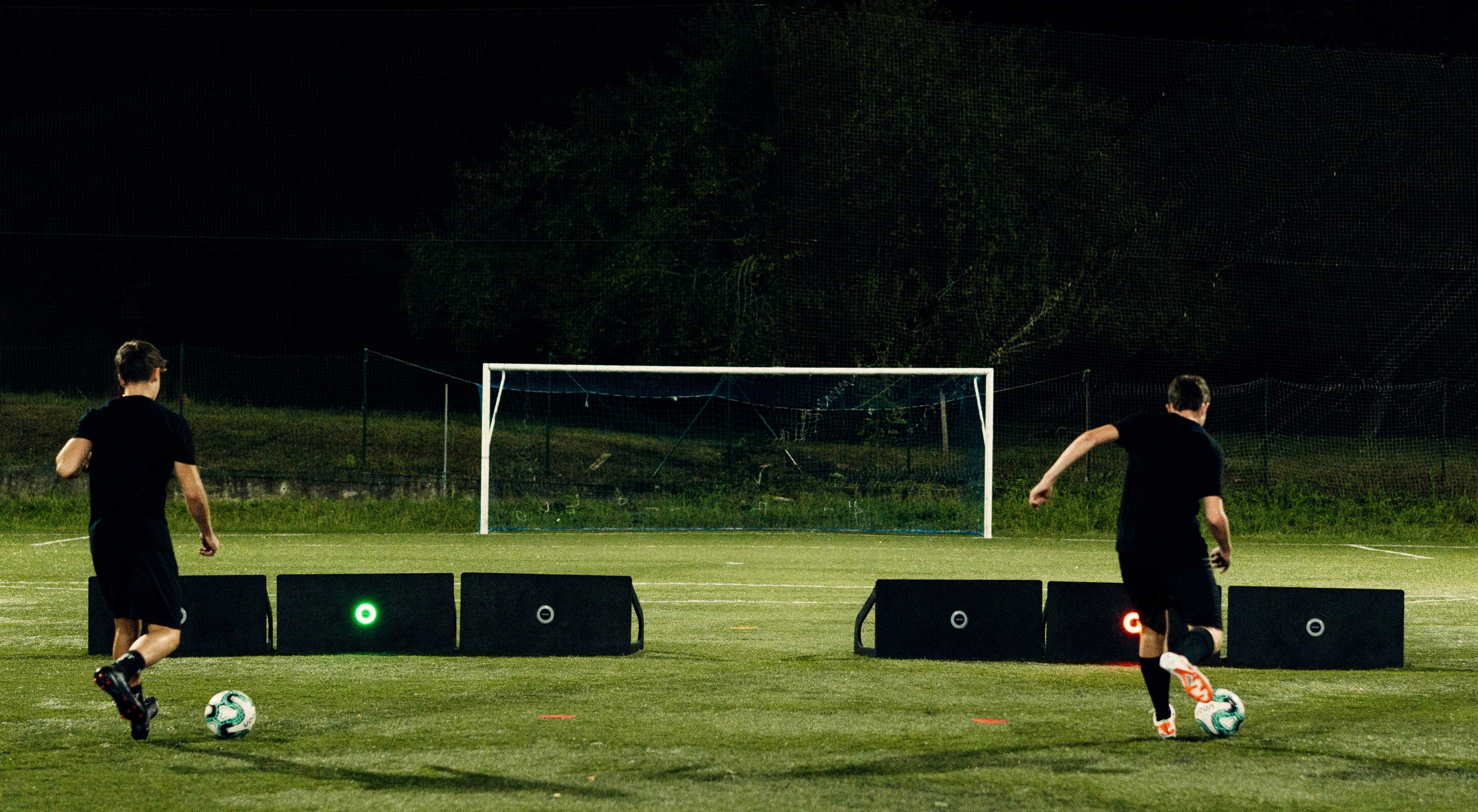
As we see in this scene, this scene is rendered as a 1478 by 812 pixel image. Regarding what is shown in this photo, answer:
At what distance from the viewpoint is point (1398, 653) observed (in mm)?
8688

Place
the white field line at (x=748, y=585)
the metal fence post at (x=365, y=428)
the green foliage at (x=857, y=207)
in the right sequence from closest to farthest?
the white field line at (x=748, y=585), the metal fence post at (x=365, y=428), the green foliage at (x=857, y=207)

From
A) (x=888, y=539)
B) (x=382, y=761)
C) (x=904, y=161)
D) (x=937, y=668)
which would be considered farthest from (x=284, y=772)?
(x=904, y=161)

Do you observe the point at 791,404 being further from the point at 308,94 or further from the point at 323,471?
the point at 308,94

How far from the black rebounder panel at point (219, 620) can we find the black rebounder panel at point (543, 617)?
123 cm

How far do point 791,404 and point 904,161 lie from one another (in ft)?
22.6

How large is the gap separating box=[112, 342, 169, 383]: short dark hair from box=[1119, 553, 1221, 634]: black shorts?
4381 millimetres

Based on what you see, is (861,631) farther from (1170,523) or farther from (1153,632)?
(1170,523)

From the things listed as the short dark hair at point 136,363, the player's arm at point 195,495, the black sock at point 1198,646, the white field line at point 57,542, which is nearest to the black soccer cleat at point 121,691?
the player's arm at point 195,495

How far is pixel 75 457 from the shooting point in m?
6.22

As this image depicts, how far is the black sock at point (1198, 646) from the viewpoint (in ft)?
20.7

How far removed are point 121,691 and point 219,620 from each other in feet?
9.16

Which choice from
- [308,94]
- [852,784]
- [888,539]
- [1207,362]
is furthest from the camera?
[1207,362]

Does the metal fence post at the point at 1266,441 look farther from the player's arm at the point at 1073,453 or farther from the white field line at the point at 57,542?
the player's arm at the point at 1073,453

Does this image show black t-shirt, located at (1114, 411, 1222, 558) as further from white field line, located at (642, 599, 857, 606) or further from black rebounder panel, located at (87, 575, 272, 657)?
white field line, located at (642, 599, 857, 606)
